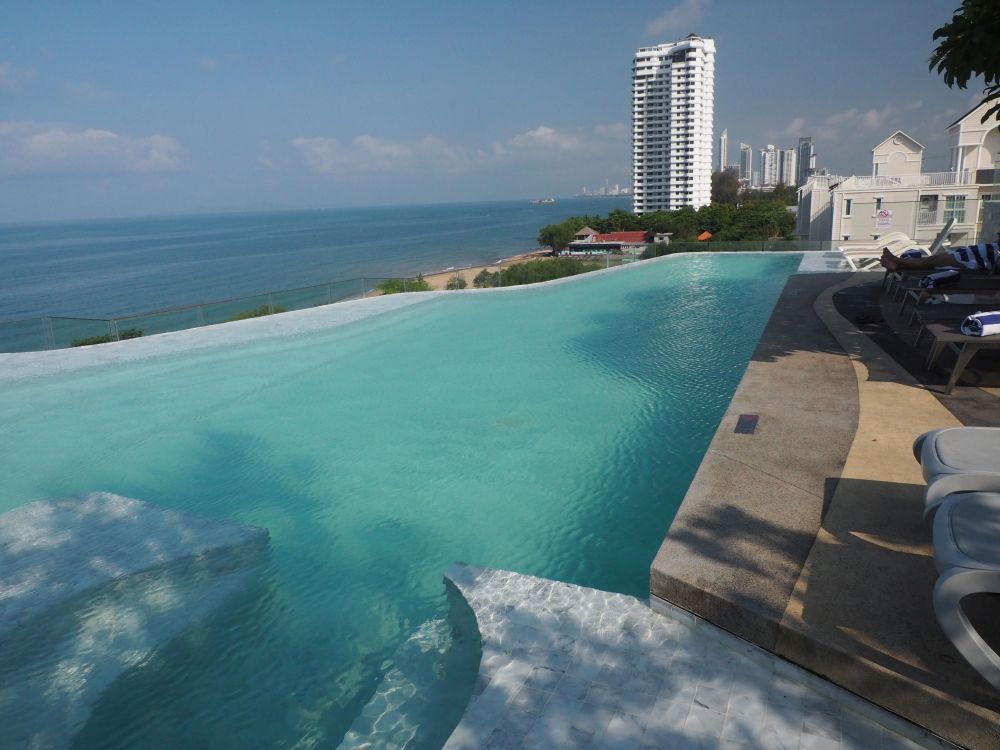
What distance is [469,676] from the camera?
11.3ft

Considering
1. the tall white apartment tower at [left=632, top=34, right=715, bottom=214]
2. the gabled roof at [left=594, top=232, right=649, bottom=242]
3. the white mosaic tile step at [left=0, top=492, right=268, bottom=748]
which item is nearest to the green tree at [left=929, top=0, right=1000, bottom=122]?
the white mosaic tile step at [left=0, top=492, right=268, bottom=748]

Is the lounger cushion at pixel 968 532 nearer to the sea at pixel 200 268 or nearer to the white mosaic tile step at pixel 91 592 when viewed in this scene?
the white mosaic tile step at pixel 91 592

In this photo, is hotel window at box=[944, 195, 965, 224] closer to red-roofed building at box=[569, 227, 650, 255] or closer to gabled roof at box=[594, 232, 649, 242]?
red-roofed building at box=[569, 227, 650, 255]

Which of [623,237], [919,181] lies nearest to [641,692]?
[919,181]

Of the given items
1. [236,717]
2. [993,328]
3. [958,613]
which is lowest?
[236,717]

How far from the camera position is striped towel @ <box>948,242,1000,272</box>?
9570mm

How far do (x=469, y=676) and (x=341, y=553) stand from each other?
7.23ft

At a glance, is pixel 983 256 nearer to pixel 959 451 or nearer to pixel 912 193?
pixel 959 451

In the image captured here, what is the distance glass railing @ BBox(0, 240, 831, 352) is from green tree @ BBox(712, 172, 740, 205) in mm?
125738

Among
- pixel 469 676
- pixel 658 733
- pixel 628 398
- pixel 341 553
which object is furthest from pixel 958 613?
pixel 628 398

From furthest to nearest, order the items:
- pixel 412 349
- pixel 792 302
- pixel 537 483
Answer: pixel 412 349
pixel 792 302
pixel 537 483

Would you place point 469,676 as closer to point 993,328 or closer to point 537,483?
point 537,483

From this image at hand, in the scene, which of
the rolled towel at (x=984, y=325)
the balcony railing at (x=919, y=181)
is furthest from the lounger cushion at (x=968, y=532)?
the balcony railing at (x=919, y=181)

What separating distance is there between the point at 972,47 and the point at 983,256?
535cm
